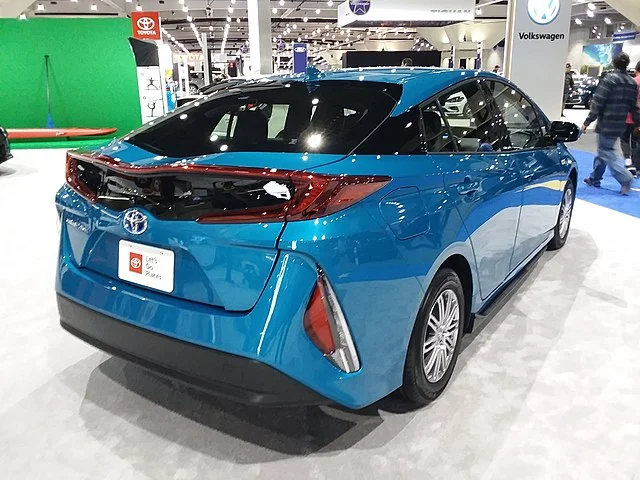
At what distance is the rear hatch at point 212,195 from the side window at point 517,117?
1.09m

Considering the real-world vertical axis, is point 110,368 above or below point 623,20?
below

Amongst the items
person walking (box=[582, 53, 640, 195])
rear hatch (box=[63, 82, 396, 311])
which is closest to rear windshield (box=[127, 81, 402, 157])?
rear hatch (box=[63, 82, 396, 311])

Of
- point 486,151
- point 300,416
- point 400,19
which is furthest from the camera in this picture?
point 400,19

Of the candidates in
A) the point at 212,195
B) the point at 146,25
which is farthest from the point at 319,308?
the point at 146,25

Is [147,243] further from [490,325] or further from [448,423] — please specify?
[490,325]

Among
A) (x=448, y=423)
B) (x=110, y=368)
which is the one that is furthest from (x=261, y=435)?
(x=110, y=368)

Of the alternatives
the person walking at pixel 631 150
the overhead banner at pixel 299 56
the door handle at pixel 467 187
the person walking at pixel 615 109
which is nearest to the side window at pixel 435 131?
the door handle at pixel 467 187

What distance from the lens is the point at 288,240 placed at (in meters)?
1.50

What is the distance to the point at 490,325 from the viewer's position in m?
2.88

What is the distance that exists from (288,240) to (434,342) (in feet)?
2.88

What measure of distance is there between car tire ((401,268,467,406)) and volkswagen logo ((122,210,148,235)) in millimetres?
948

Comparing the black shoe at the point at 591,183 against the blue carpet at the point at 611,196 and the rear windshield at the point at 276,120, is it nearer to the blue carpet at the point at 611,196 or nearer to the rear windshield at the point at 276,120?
the blue carpet at the point at 611,196

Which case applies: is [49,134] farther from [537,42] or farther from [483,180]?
[483,180]

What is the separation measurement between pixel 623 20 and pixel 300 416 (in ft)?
115
